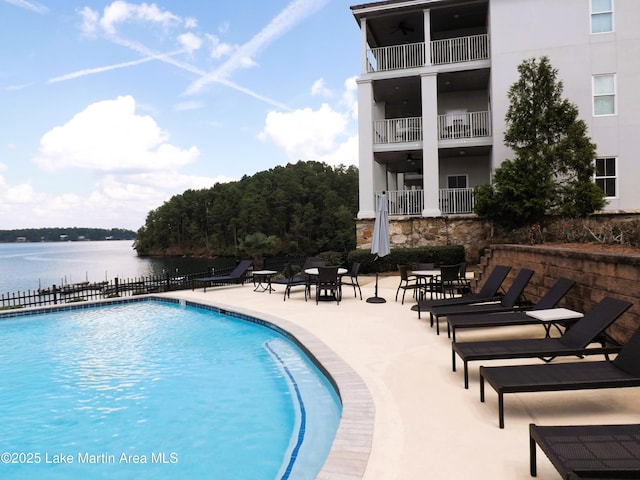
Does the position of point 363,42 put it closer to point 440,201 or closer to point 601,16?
point 440,201

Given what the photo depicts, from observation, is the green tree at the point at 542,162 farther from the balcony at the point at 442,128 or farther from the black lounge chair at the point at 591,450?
the black lounge chair at the point at 591,450

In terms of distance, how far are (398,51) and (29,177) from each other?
77.1 ft

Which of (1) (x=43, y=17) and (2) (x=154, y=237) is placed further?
(2) (x=154, y=237)

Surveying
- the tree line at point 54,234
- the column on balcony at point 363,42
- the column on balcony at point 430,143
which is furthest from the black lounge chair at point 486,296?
the tree line at point 54,234

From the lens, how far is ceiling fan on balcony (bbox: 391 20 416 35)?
1909 cm

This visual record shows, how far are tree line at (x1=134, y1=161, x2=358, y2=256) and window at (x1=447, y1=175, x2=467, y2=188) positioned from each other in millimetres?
31602

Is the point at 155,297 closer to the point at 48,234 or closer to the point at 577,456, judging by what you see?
the point at 577,456

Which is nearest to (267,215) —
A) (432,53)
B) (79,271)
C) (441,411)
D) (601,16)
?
(79,271)

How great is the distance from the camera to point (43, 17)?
17344 mm

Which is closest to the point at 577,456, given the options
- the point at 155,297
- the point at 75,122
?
the point at 155,297

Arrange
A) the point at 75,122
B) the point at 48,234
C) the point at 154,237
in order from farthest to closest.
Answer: the point at 48,234 < the point at 154,237 < the point at 75,122

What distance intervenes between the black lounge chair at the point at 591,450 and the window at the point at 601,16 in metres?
18.1

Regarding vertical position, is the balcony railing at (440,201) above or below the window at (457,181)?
below

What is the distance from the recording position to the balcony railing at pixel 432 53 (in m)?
18.1
